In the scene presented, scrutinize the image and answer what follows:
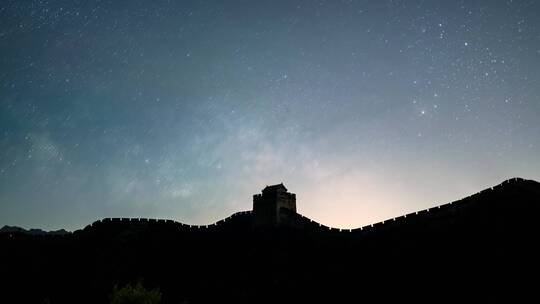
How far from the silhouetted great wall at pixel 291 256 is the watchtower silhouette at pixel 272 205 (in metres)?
0.11

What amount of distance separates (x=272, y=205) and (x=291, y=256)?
5.77 meters

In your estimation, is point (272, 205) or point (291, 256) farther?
point (272, 205)

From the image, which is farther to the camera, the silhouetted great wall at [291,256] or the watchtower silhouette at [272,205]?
the watchtower silhouette at [272,205]

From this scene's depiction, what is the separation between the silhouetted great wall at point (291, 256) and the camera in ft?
85.1

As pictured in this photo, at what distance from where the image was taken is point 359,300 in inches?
1121

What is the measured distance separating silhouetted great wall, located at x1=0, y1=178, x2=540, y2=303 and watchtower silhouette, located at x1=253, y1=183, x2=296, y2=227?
0.35 feet

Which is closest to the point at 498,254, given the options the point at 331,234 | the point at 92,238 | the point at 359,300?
the point at 359,300

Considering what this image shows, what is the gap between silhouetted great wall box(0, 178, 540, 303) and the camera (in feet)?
85.1

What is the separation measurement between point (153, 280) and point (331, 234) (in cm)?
1800

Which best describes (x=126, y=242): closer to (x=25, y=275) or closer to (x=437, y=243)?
(x=25, y=275)

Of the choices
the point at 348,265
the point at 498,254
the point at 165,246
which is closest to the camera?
the point at 498,254

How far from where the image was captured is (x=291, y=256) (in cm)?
3722

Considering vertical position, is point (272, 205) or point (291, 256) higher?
point (272, 205)

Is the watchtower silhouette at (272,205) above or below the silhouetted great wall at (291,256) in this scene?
above
